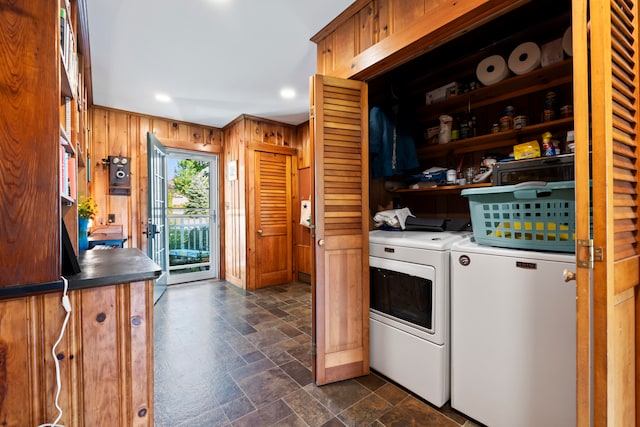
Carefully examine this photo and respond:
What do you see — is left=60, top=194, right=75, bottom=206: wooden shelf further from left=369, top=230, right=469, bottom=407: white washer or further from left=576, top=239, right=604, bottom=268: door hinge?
left=576, top=239, right=604, bottom=268: door hinge

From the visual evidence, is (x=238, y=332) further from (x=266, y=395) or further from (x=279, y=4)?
(x=279, y=4)

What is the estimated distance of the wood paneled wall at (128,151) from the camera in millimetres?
3711

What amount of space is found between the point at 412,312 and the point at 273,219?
2.94 meters

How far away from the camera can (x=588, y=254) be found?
91cm

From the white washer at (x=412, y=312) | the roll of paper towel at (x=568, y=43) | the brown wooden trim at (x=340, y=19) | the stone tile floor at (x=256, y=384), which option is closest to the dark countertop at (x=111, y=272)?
the stone tile floor at (x=256, y=384)

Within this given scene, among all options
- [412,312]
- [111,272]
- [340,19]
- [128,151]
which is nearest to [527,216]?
[412,312]

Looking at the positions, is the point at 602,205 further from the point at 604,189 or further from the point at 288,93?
the point at 288,93

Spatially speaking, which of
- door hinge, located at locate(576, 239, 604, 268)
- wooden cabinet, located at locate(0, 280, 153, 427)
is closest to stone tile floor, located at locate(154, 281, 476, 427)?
wooden cabinet, located at locate(0, 280, 153, 427)

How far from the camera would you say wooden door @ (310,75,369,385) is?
1.87 m

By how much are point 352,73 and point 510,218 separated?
4.31 ft

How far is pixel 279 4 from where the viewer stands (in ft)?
6.23

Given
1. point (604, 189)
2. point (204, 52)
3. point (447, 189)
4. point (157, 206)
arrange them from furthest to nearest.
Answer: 1. point (157, 206)
2. point (204, 52)
3. point (447, 189)
4. point (604, 189)

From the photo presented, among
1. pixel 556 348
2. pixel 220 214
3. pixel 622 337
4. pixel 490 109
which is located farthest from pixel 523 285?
pixel 220 214

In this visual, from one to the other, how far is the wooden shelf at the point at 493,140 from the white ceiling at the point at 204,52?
1.26 m
